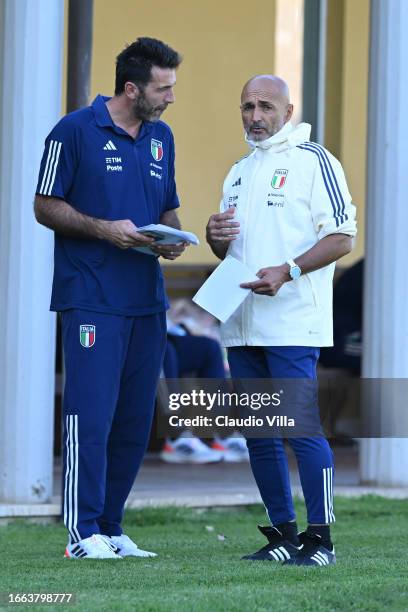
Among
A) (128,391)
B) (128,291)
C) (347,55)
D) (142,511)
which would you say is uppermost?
(347,55)

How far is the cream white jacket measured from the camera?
206 inches

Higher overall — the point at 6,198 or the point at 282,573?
the point at 6,198

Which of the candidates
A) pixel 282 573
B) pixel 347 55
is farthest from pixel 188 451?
pixel 282 573

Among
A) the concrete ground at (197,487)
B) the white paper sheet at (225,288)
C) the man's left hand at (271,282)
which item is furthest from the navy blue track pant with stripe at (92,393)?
the concrete ground at (197,487)

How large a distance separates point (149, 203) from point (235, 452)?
3.90 meters

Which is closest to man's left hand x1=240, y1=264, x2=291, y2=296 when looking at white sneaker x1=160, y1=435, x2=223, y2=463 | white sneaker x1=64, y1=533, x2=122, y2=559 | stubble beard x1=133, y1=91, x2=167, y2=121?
stubble beard x1=133, y1=91, x2=167, y2=121

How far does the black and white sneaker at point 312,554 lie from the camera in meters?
5.14

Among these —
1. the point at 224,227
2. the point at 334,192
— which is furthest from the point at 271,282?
the point at 334,192

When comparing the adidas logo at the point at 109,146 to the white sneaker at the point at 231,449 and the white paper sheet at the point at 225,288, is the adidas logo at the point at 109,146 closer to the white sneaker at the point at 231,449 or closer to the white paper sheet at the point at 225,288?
the white paper sheet at the point at 225,288

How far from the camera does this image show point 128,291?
5445 millimetres

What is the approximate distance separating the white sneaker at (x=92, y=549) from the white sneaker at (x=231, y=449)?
3.72 meters

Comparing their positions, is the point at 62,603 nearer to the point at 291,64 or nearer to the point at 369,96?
the point at 369,96

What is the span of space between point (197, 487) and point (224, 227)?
2829 millimetres

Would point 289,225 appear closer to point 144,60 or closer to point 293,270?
point 293,270
